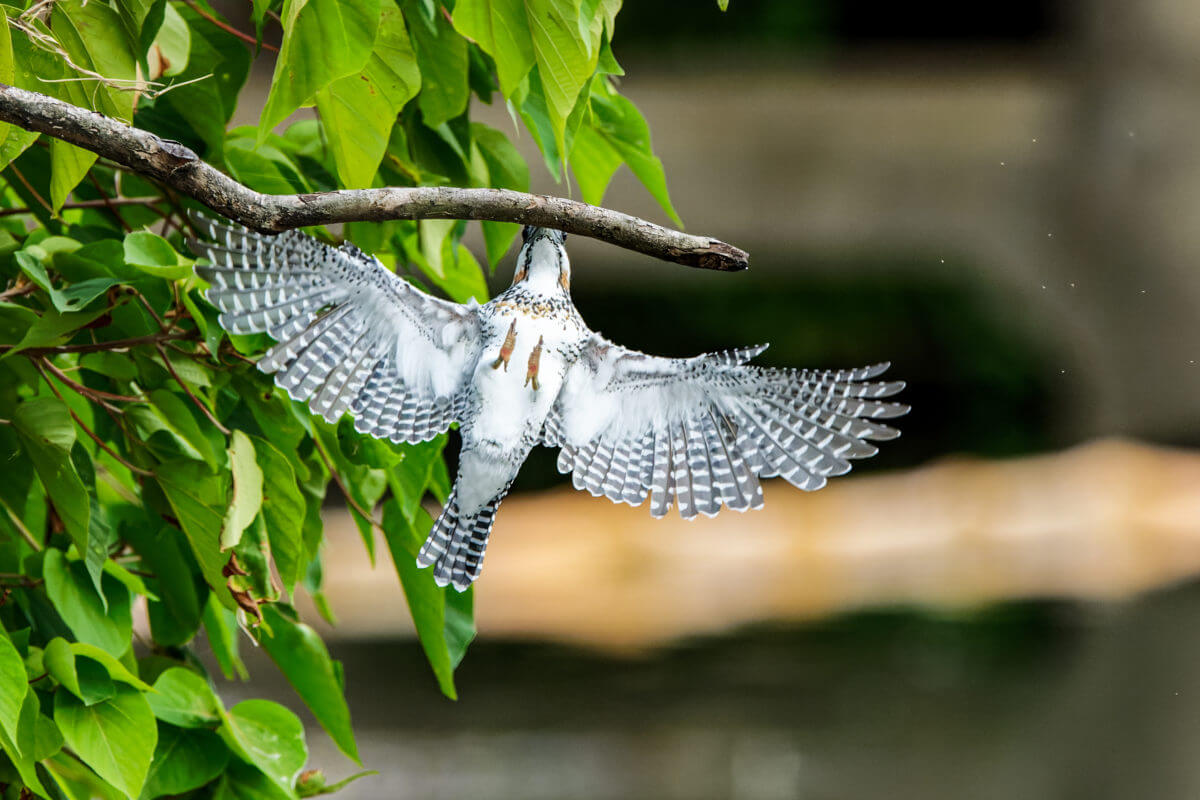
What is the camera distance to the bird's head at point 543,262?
696 millimetres

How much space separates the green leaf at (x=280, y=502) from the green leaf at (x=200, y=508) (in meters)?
0.03

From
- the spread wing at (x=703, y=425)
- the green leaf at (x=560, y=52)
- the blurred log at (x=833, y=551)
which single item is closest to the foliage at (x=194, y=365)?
the green leaf at (x=560, y=52)

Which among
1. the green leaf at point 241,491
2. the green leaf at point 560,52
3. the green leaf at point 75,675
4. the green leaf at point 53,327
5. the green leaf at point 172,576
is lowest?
the green leaf at point 172,576

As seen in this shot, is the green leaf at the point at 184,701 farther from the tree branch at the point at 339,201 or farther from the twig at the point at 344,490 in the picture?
the tree branch at the point at 339,201

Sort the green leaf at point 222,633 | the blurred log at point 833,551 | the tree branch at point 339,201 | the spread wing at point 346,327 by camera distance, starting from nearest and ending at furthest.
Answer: the tree branch at point 339,201, the spread wing at point 346,327, the green leaf at point 222,633, the blurred log at point 833,551

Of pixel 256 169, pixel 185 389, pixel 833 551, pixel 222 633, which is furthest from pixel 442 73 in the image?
pixel 833 551

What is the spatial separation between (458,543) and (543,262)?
0.58ft

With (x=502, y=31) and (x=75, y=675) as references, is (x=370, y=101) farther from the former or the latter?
(x=75, y=675)

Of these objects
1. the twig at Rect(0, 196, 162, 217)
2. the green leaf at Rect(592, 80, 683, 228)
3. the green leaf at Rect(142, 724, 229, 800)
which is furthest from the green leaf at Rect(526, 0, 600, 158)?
the green leaf at Rect(142, 724, 229, 800)

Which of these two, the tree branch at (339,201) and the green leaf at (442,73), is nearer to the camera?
the tree branch at (339,201)

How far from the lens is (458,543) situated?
76 centimetres

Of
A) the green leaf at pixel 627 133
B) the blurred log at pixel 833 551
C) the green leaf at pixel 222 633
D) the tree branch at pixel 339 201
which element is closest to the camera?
the tree branch at pixel 339 201

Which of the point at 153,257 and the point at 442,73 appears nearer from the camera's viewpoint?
the point at 153,257

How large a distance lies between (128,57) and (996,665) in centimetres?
337
